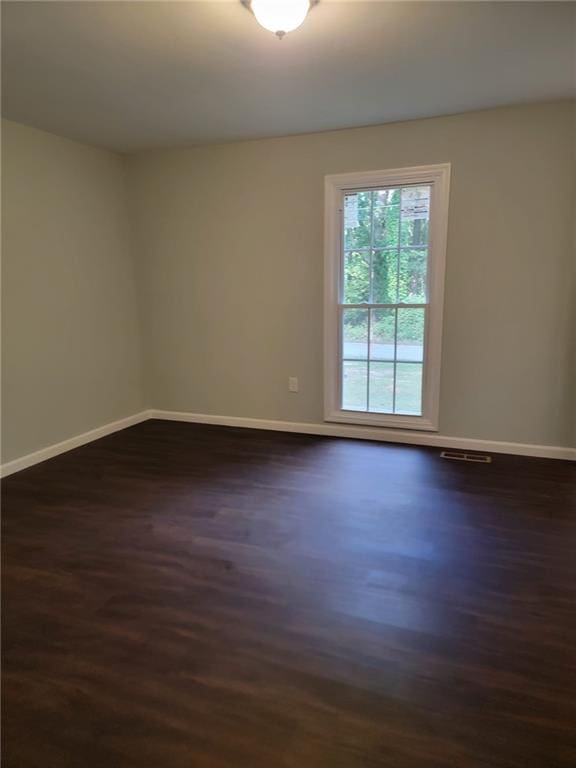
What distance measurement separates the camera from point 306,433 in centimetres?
419

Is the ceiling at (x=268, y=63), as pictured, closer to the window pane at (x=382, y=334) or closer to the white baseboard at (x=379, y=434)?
the window pane at (x=382, y=334)

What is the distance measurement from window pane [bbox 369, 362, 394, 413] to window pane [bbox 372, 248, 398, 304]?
0.54m

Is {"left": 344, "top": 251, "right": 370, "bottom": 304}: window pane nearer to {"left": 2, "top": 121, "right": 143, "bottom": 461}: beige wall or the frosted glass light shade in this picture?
the frosted glass light shade

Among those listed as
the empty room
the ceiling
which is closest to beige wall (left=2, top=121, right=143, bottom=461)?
the empty room

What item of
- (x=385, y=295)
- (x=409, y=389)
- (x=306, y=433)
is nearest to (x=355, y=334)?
(x=385, y=295)

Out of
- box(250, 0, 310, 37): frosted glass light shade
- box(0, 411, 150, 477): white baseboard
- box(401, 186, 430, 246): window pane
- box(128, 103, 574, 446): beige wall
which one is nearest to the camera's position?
box(250, 0, 310, 37): frosted glass light shade

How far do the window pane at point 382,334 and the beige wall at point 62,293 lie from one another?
2.33 m

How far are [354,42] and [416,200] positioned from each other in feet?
4.87

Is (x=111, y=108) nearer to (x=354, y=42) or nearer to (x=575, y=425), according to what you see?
(x=354, y=42)

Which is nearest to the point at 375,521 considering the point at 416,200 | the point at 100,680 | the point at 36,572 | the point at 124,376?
the point at 100,680

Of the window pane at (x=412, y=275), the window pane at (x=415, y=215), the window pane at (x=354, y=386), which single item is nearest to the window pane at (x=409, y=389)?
the window pane at (x=354, y=386)

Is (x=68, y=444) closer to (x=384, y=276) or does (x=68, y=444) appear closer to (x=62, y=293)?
(x=62, y=293)

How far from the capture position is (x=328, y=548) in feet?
7.82

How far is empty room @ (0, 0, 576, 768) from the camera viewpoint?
5.13 feet
